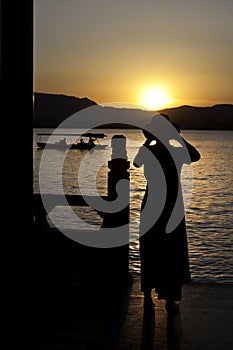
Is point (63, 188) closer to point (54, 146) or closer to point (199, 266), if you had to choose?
point (199, 266)

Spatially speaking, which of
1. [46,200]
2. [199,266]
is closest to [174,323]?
[46,200]

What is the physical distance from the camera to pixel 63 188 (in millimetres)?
50406

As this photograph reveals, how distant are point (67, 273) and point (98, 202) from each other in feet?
2.71

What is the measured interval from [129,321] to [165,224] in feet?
3.16

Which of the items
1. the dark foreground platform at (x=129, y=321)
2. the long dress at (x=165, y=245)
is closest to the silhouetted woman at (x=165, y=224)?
the long dress at (x=165, y=245)

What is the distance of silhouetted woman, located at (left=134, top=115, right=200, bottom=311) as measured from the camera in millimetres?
5742

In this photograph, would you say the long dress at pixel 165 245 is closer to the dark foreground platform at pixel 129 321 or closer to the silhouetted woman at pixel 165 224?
the silhouetted woman at pixel 165 224

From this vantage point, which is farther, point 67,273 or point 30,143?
point 67,273

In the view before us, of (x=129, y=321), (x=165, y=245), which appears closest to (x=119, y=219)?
(x=165, y=245)

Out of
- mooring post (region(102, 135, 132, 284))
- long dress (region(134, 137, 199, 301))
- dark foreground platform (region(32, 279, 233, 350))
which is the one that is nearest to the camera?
dark foreground platform (region(32, 279, 233, 350))

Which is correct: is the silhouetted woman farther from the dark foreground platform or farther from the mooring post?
the mooring post

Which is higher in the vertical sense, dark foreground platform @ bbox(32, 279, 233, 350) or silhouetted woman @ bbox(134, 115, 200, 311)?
silhouetted woman @ bbox(134, 115, 200, 311)

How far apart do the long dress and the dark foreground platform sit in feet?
0.87

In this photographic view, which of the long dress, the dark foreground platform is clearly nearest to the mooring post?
the dark foreground platform
